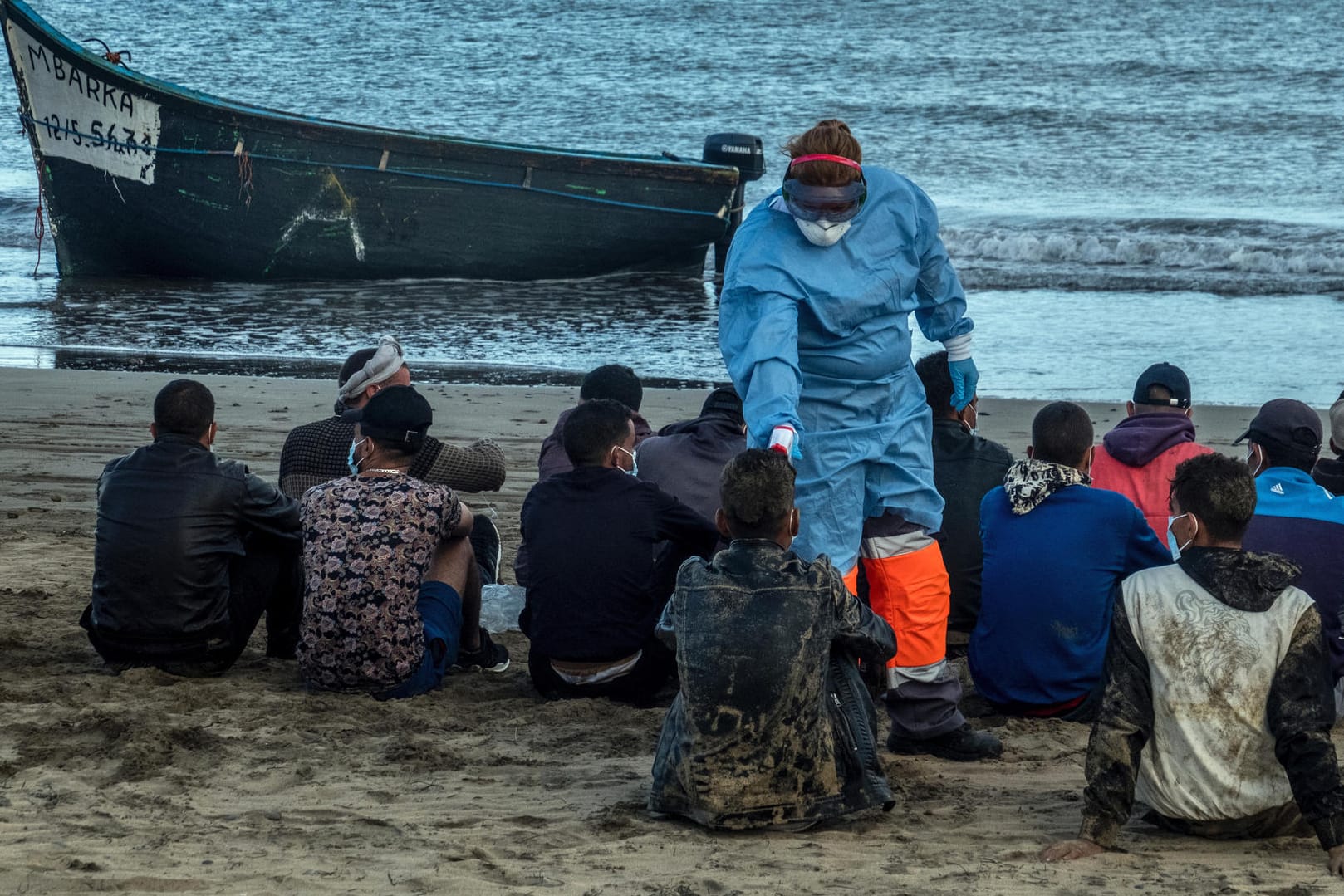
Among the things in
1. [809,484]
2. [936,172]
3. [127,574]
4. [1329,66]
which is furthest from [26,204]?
[1329,66]

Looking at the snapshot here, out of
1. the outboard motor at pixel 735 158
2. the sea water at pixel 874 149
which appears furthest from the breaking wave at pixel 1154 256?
the outboard motor at pixel 735 158

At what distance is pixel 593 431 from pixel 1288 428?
5.98 feet

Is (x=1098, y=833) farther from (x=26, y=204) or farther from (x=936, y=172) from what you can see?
(x=936, y=172)

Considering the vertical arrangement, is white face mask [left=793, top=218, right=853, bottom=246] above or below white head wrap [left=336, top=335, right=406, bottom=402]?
above

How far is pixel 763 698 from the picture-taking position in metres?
3.01

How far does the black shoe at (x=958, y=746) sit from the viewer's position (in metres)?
3.64

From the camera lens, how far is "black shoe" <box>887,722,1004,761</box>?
364cm

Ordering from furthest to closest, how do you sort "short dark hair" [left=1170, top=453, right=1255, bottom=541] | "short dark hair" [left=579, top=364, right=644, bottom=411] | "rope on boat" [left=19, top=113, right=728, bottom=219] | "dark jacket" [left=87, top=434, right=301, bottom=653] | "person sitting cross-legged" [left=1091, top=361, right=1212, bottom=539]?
1. "rope on boat" [left=19, top=113, right=728, bottom=219]
2. "short dark hair" [left=579, top=364, right=644, bottom=411]
3. "person sitting cross-legged" [left=1091, top=361, right=1212, bottom=539]
4. "dark jacket" [left=87, top=434, right=301, bottom=653]
5. "short dark hair" [left=1170, top=453, right=1255, bottom=541]

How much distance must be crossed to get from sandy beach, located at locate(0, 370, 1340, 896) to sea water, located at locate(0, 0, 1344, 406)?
600cm

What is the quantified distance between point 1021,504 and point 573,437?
1214 mm

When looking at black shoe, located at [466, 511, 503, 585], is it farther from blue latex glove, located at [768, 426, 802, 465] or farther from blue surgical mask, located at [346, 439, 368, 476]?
blue latex glove, located at [768, 426, 802, 465]

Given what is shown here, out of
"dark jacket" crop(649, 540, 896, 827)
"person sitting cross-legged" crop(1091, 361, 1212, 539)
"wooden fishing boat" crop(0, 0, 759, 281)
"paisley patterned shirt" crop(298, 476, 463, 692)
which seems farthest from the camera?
"wooden fishing boat" crop(0, 0, 759, 281)

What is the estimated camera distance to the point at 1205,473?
114 inches

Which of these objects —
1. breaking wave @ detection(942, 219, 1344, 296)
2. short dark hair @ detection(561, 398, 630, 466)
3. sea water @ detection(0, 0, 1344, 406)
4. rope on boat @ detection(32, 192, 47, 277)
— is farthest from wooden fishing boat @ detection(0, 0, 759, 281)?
short dark hair @ detection(561, 398, 630, 466)
